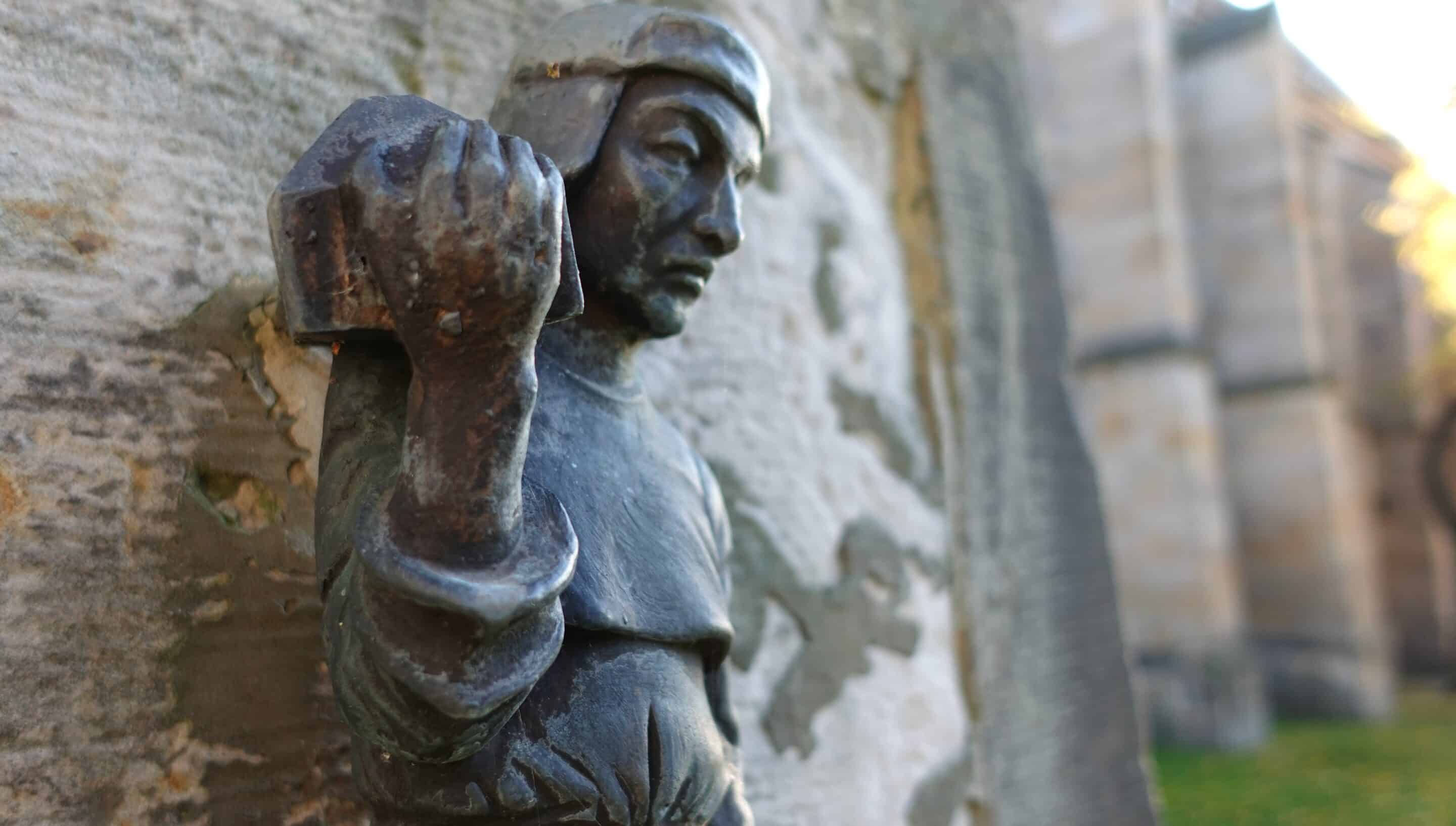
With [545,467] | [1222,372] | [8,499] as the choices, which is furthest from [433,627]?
[1222,372]

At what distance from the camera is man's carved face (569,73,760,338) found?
1126 mm

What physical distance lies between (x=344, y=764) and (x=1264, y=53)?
28.1 ft

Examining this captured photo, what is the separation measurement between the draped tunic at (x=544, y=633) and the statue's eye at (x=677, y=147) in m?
0.25

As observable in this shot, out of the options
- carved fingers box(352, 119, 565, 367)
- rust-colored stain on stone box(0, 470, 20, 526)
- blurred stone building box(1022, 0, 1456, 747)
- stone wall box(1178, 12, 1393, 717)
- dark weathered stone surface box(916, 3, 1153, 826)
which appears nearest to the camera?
carved fingers box(352, 119, 565, 367)

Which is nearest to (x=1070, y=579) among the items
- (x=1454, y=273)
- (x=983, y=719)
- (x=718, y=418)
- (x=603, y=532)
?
(x=983, y=719)

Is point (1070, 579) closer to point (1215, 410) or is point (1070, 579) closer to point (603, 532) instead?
point (603, 532)

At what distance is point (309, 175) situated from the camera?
89cm

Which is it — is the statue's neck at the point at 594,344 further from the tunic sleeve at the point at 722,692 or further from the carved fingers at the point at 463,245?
the carved fingers at the point at 463,245

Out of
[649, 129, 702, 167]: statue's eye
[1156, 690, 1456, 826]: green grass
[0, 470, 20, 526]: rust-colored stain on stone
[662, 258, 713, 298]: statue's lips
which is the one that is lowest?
[1156, 690, 1456, 826]: green grass

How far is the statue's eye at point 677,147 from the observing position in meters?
1.13

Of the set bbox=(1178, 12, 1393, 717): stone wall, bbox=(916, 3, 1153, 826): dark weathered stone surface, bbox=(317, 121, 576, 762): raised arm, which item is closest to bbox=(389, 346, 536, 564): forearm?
bbox=(317, 121, 576, 762): raised arm

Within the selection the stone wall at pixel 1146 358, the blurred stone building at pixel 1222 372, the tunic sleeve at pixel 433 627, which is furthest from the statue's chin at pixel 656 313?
the stone wall at pixel 1146 358

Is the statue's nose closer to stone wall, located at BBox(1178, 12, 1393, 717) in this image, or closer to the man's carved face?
the man's carved face

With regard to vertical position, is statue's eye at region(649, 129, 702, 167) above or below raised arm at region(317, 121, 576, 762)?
above
